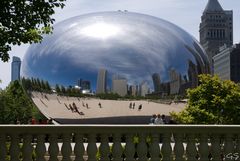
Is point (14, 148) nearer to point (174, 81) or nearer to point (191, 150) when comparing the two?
point (191, 150)

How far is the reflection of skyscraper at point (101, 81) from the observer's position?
84.0 ft

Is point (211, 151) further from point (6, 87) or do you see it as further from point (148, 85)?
point (6, 87)

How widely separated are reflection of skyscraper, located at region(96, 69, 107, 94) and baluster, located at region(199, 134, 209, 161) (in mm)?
17597

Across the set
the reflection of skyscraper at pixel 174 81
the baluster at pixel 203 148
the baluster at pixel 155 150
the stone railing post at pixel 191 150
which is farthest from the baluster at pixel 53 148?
the reflection of skyscraper at pixel 174 81

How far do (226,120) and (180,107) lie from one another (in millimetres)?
5009

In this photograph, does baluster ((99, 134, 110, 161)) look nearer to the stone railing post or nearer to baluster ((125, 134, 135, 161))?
baluster ((125, 134, 135, 161))

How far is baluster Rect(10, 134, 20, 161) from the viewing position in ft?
26.4

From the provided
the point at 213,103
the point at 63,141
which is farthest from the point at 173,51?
the point at 63,141

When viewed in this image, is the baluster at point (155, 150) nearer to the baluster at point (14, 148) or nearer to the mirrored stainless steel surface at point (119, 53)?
the baluster at point (14, 148)

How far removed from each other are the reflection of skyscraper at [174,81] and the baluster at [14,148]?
18.9 meters

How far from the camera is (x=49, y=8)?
9.76 metres

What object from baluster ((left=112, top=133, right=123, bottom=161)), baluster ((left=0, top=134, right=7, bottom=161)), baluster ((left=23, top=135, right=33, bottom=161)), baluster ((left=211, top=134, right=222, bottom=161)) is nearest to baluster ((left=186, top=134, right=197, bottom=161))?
baluster ((left=211, top=134, right=222, bottom=161))

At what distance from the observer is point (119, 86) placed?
2566 cm

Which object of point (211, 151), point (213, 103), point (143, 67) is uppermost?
point (143, 67)
